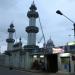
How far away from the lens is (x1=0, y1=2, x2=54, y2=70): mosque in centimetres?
6706

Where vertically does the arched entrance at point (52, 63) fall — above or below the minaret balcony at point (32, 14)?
below

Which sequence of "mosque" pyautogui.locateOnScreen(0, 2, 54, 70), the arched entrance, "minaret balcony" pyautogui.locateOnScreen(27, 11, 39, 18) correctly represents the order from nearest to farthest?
the arched entrance → "mosque" pyautogui.locateOnScreen(0, 2, 54, 70) → "minaret balcony" pyautogui.locateOnScreen(27, 11, 39, 18)

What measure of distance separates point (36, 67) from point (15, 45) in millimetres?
71693

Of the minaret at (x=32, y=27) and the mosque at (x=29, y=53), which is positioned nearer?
the mosque at (x=29, y=53)

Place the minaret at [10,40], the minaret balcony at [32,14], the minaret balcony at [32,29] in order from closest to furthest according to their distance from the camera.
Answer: the minaret balcony at [32,29] < the minaret balcony at [32,14] < the minaret at [10,40]

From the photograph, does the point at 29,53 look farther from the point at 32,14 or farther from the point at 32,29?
the point at 32,14

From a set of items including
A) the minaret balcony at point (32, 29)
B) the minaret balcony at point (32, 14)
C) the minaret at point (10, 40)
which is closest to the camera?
the minaret balcony at point (32, 29)

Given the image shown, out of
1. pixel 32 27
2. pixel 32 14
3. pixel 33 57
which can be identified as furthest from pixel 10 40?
pixel 33 57

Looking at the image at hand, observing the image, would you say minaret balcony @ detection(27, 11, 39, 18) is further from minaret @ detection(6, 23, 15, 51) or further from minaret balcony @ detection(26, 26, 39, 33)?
minaret @ detection(6, 23, 15, 51)

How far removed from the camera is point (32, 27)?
105 m

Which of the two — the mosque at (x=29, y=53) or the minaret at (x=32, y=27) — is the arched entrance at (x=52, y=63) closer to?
the mosque at (x=29, y=53)

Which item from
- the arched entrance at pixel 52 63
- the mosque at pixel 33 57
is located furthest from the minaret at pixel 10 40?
the arched entrance at pixel 52 63

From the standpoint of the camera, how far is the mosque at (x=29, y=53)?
6706 cm

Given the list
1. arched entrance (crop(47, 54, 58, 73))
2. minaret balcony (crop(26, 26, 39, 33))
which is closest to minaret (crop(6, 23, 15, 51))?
minaret balcony (crop(26, 26, 39, 33))
